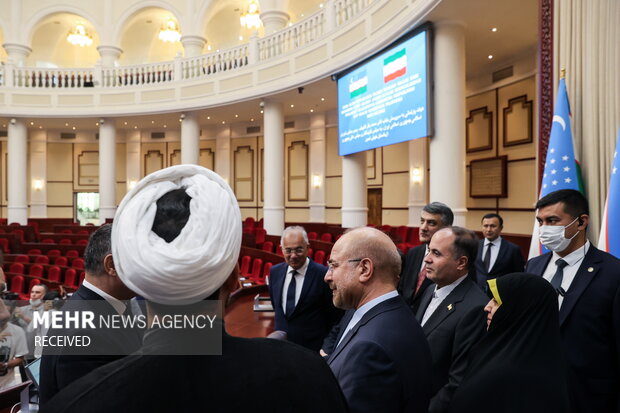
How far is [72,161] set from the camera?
18.9 m

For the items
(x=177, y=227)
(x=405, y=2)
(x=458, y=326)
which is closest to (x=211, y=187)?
(x=177, y=227)

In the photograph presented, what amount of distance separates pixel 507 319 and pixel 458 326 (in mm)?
283

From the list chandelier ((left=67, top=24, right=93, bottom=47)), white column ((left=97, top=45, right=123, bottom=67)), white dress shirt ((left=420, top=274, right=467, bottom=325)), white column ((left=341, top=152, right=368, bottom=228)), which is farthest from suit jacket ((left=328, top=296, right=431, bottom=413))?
chandelier ((left=67, top=24, right=93, bottom=47))

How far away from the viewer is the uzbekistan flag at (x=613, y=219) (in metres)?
2.93

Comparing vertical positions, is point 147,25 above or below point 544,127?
above

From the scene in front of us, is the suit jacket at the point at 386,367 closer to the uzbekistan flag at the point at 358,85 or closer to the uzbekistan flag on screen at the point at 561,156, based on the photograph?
the uzbekistan flag on screen at the point at 561,156

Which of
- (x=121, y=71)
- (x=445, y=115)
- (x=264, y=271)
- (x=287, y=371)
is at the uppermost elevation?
(x=121, y=71)

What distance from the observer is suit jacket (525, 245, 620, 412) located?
207 cm

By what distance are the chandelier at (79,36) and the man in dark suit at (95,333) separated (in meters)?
19.1

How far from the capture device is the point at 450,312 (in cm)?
207

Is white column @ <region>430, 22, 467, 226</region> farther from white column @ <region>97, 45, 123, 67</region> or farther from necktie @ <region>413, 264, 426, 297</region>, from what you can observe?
white column @ <region>97, 45, 123, 67</region>

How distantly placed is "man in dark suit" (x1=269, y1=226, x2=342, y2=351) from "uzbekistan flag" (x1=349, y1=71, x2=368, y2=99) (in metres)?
6.08

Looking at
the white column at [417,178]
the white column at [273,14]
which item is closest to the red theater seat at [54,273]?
the white column at [417,178]

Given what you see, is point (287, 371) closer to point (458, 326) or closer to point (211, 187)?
point (211, 187)
